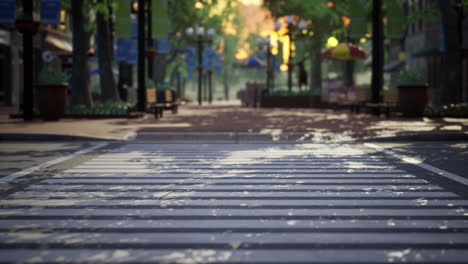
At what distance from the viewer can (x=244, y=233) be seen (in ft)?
20.6

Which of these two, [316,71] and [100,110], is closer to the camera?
[100,110]

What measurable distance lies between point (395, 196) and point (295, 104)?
3503 centimetres

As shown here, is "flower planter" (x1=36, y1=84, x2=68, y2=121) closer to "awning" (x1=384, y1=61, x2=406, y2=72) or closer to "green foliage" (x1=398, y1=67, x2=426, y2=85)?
"green foliage" (x1=398, y1=67, x2=426, y2=85)

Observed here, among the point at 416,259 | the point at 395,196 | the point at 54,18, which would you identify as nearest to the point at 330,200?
the point at 395,196

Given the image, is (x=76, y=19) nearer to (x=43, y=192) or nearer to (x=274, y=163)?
(x=274, y=163)

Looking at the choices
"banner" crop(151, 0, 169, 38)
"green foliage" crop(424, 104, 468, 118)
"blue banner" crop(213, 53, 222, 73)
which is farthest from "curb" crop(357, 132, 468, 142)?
"blue banner" crop(213, 53, 222, 73)

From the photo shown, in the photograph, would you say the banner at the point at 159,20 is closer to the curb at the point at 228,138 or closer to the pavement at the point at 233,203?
the curb at the point at 228,138

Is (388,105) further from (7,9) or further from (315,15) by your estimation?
(315,15)

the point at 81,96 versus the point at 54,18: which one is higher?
the point at 54,18

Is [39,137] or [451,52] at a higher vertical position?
[451,52]

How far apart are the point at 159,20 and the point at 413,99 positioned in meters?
13.1

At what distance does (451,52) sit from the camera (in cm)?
2762

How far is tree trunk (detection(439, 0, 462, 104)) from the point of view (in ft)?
90.6

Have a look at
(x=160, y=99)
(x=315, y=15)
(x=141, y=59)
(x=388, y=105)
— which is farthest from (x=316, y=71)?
(x=141, y=59)
